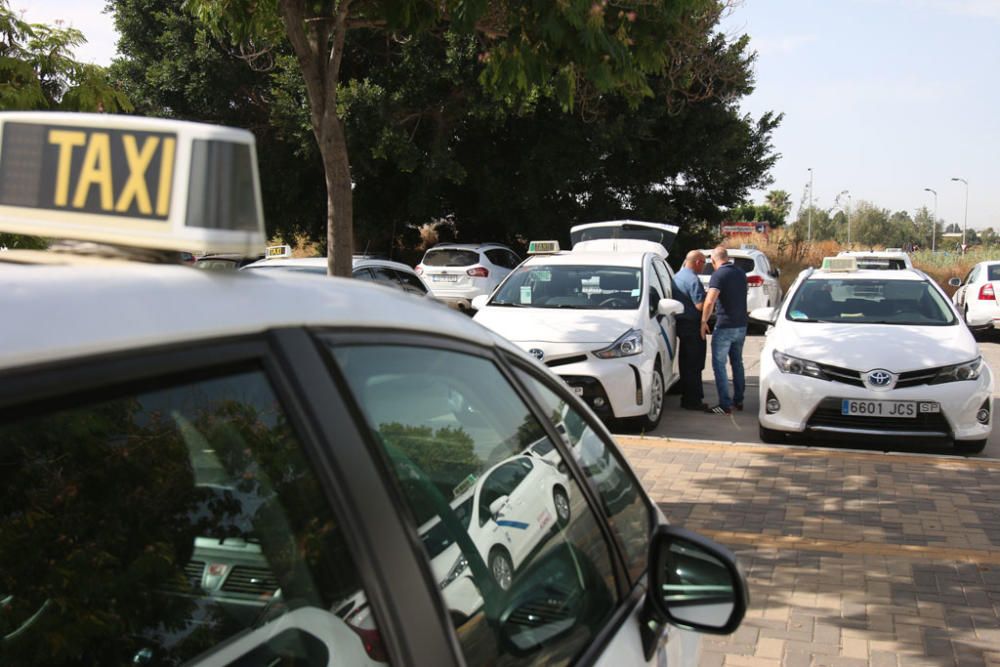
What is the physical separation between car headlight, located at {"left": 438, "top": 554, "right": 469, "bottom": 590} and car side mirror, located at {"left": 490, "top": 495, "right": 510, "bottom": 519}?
234 millimetres

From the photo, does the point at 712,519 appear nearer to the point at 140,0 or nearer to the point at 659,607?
the point at 659,607

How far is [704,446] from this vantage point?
28.1 ft

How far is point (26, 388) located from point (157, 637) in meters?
0.59

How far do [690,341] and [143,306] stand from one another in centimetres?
999

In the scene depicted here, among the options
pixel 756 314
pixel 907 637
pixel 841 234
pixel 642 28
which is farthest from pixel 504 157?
pixel 841 234

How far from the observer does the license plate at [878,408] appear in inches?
324

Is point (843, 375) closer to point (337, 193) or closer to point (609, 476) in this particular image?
point (337, 193)

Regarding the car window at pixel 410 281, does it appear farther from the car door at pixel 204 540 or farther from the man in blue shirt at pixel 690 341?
the car door at pixel 204 540

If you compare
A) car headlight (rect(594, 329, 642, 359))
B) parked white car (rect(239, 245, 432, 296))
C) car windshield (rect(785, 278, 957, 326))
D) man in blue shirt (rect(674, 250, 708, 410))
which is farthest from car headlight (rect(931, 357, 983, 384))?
parked white car (rect(239, 245, 432, 296))

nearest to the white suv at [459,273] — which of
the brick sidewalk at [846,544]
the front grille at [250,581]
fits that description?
the brick sidewalk at [846,544]

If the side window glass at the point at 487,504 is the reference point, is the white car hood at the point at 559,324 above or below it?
below

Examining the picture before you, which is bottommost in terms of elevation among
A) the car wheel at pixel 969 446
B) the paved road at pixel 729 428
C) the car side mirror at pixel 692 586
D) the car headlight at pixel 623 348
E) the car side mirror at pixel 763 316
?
the paved road at pixel 729 428

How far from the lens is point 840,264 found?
34.1 feet

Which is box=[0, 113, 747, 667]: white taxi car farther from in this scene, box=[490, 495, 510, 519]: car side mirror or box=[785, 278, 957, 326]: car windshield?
box=[785, 278, 957, 326]: car windshield
